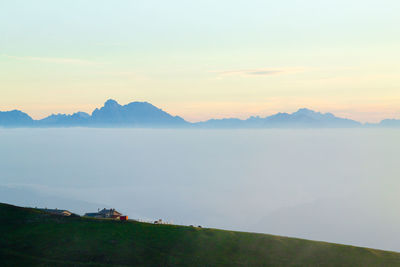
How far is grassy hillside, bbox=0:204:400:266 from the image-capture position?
60438 millimetres

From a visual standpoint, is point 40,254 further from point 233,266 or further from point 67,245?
point 233,266

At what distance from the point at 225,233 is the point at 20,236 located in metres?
40.6

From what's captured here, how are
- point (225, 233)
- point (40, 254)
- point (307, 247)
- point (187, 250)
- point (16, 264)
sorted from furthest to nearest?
1. point (225, 233)
2. point (307, 247)
3. point (187, 250)
4. point (40, 254)
5. point (16, 264)

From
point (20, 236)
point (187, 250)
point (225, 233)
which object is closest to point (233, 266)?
point (187, 250)

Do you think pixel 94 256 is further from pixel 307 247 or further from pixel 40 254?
pixel 307 247

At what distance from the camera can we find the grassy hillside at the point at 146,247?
198 ft

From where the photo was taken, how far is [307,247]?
70250 mm

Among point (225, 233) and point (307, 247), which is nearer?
point (307, 247)

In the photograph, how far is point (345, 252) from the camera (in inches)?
2685

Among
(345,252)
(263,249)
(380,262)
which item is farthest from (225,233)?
(380,262)

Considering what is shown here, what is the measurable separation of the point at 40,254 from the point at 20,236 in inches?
379

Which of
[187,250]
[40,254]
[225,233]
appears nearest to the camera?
[40,254]

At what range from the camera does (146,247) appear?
64938 mm

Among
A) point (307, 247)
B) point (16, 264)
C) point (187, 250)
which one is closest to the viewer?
point (16, 264)
